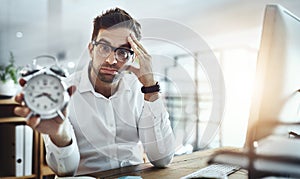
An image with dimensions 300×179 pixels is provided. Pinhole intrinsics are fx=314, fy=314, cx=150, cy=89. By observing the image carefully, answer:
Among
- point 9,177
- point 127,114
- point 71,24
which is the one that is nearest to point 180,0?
point 71,24

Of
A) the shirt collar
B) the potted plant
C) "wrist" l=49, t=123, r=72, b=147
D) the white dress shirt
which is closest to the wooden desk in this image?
the white dress shirt

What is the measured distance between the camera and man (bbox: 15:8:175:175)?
1202 millimetres

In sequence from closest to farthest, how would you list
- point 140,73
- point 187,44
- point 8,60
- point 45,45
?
point 140,73, point 187,44, point 8,60, point 45,45

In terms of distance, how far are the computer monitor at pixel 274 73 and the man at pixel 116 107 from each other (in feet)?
1.72

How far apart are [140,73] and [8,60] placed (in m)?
1.54

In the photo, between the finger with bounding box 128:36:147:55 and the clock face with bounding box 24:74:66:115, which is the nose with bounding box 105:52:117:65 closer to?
Result: the finger with bounding box 128:36:147:55

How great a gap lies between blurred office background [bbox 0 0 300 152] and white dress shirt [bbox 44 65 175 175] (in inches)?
7.6

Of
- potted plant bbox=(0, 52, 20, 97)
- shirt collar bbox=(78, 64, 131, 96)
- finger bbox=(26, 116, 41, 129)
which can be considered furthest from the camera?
potted plant bbox=(0, 52, 20, 97)

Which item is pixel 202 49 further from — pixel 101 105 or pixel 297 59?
pixel 297 59

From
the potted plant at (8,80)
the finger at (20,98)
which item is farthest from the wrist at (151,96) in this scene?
the potted plant at (8,80)

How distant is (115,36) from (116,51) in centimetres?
6

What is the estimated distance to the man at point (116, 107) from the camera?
1.20 m

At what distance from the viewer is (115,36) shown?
1199mm

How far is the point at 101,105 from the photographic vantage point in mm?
1311
